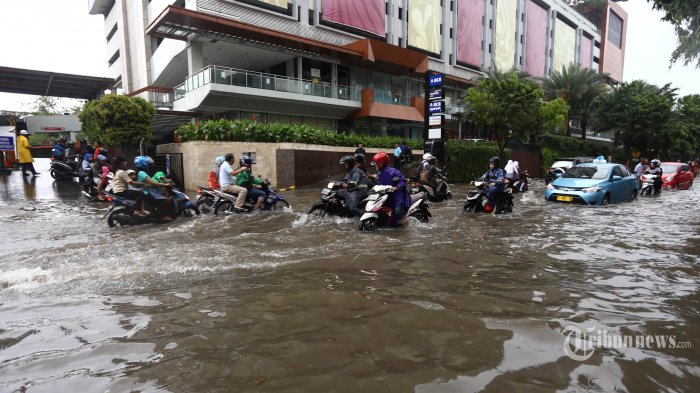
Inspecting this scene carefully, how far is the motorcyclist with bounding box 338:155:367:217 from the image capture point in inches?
334

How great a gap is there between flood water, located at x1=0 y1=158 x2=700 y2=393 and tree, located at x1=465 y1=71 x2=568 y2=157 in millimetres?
17287

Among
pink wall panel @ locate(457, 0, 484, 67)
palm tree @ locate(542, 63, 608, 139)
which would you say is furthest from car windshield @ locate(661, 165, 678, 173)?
pink wall panel @ locate(457, 0, 484, 67)

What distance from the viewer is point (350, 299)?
4047 mm

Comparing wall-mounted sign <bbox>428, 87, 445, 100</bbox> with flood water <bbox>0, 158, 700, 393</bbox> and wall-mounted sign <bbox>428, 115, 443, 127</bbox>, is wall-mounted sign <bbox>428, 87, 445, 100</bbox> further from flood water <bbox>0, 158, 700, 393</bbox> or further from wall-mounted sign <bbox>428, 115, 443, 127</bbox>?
flood water <bbox>0, 158, 700, 393</bbox>

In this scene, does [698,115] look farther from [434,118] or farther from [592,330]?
[592,330]

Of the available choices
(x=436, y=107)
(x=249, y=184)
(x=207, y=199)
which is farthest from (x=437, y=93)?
(x=207, y=199)

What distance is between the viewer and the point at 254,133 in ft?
55.4

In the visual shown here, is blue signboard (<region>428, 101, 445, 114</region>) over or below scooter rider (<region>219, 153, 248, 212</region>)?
over

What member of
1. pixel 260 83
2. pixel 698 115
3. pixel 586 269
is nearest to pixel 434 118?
pixel 260 83

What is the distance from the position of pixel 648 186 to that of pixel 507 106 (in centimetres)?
913

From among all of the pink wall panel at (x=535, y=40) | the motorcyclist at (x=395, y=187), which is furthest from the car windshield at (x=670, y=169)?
the pink wall panel at (x=535, y=40)

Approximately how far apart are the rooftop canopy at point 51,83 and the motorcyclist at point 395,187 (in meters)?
33.3

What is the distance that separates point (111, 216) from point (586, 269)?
875 centimetres

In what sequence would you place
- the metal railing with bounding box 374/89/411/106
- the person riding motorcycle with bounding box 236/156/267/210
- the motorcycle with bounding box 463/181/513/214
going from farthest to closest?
the metal railing with bounding box 374/89/411/106
the motorcycle with bounding box 463/181/513/214
the person riding motorcycle with bounding box 236/156/267/210
